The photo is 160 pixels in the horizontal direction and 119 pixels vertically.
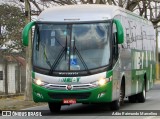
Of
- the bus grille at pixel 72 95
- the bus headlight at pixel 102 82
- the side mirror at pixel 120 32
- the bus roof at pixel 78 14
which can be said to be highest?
the bus roof at pixel 78 14

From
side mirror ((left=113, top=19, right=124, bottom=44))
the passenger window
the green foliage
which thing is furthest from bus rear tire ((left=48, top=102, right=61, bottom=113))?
the green foliage

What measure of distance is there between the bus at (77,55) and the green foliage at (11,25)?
60.5 feet

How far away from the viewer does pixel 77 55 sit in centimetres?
1584

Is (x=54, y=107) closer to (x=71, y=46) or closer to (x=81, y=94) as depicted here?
(x=81, y=94)

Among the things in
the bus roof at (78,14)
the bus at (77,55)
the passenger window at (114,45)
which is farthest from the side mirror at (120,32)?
the bus roof at (78,14)

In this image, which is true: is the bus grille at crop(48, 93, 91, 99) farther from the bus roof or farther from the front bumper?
the bus roof

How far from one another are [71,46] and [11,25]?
2280 cm

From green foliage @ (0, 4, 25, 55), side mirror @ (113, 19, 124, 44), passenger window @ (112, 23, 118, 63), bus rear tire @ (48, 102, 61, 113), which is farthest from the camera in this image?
green foliage @ (0, 4, 25, 55)

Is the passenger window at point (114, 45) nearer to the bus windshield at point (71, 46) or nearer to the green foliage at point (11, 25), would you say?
the bus windshield at point (71, 46)

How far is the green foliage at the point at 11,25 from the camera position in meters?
35.7

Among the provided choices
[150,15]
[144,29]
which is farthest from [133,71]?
[150,15]

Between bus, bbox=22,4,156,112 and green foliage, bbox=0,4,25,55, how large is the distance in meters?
18.5

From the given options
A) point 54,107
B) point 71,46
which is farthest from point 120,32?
point 54,107

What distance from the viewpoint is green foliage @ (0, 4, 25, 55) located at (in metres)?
35.7
